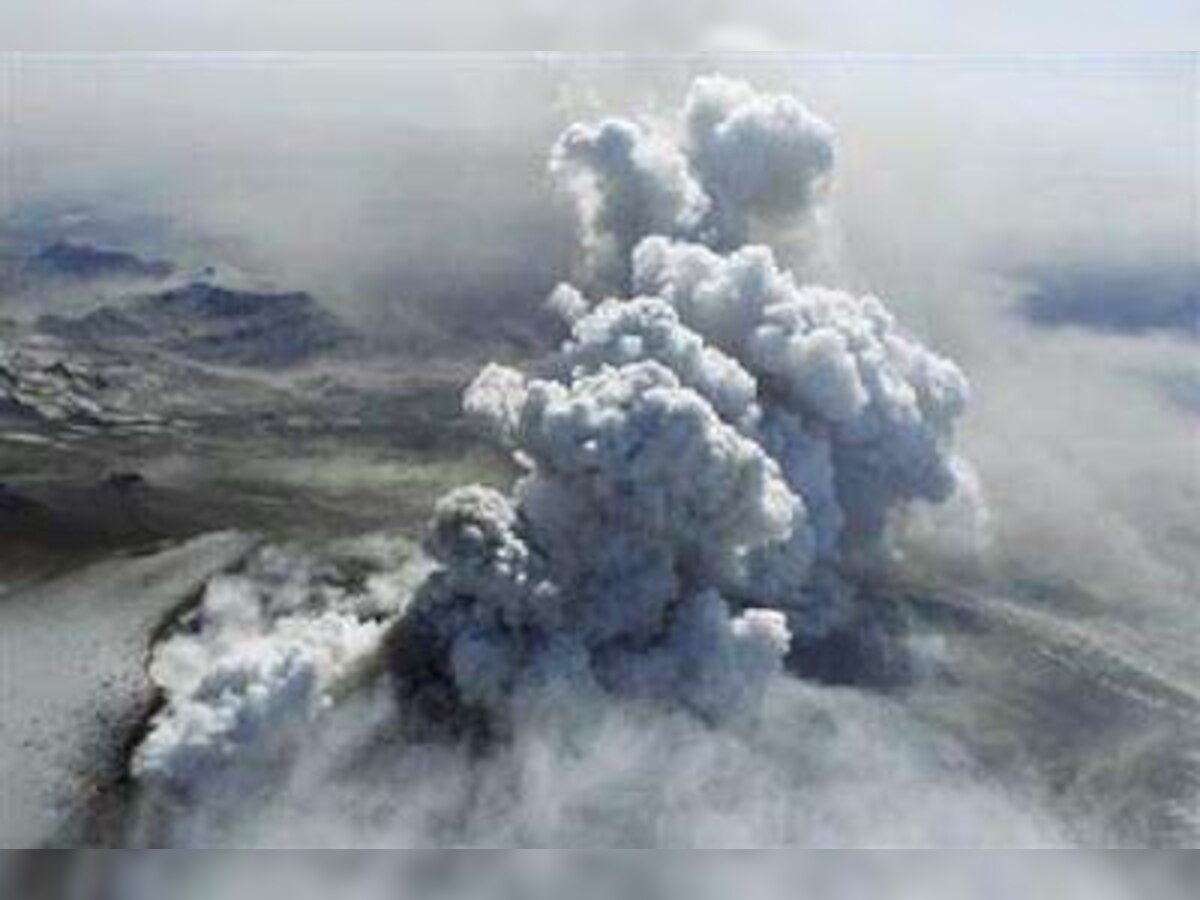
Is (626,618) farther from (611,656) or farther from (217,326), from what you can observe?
(217,326)

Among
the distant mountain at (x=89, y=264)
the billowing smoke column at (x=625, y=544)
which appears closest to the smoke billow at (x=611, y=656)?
the billowing smoke column at (x=625, y=544)

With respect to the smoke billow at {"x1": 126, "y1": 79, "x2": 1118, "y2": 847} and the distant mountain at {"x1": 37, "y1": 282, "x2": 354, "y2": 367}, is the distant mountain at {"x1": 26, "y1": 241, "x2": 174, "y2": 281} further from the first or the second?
the smoke billow at {"x1": 126, "y1": 79, "x2": 1118, "y2": 847}

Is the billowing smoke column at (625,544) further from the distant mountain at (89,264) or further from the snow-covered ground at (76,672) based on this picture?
the distant mountain at (89,264)

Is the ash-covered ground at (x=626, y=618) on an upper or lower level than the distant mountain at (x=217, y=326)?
upper

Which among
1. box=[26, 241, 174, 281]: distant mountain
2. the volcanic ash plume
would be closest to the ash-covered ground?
the volcanic ash plume

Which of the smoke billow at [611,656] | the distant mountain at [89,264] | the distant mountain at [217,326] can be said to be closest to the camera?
the smoke billow at [611,656]

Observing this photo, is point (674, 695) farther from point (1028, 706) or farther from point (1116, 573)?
point (1116, 573)
